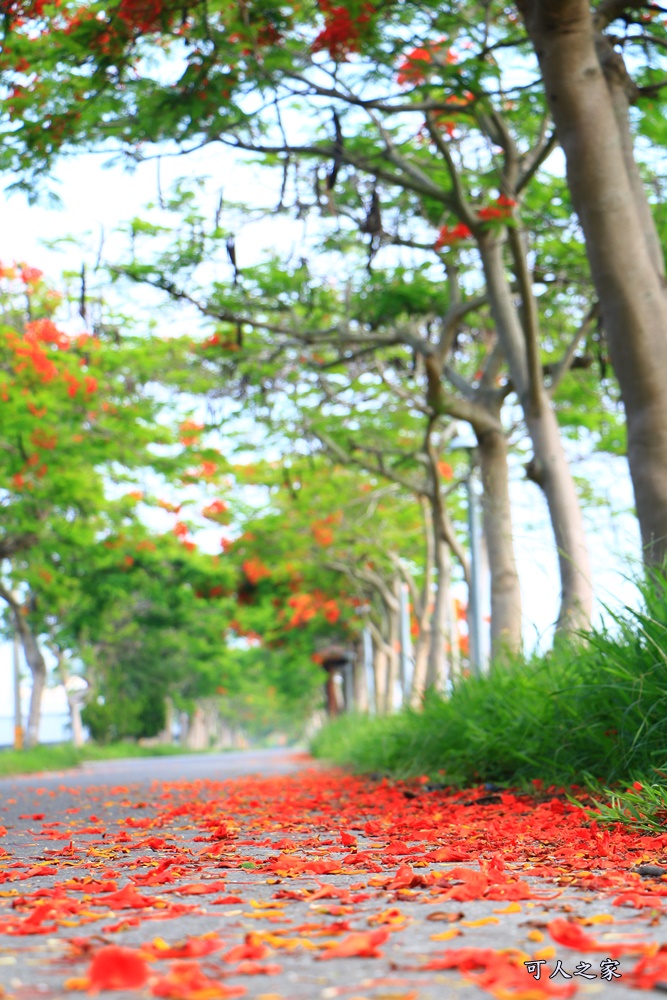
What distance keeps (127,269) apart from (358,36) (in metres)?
3.86

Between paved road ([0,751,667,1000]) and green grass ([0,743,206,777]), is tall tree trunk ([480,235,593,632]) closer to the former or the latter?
paved road ([0,751,667,1000])

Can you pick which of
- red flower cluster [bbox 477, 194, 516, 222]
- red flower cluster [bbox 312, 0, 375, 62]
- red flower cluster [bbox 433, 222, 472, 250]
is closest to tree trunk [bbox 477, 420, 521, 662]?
red flower cluster [bbox 433, 222, 472, 250]

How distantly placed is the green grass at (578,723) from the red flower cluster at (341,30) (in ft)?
16.4

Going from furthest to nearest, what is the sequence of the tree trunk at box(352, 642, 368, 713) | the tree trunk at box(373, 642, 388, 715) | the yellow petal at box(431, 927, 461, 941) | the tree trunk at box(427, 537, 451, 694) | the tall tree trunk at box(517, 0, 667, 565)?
the tree trunk at box(352, 642, 368, 713) → the tree trunk at box(373, 642, 388, 715) → the tree trunk at box(427, 537, 451, 694) → the tall tree trunk at box(517, 0, 667, 565) → the yellow petal at box(431, 927, 461, 941)

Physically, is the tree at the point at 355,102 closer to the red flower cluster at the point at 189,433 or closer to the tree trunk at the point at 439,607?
the tree trunk at the point at 439,607

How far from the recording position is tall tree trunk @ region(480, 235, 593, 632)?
32.7ft

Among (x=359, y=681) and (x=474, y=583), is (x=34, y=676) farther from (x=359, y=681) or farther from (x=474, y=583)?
(x=474, y=583)

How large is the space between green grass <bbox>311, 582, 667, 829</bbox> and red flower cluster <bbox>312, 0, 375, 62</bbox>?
16.4 ft

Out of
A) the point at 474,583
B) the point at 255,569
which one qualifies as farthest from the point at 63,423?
the point at 255,569

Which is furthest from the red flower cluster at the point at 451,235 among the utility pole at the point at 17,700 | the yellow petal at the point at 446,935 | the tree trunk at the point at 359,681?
the tree trunk at the point at 359,681

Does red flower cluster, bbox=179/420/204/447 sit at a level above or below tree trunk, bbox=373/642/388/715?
above

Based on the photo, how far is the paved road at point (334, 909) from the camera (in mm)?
2139

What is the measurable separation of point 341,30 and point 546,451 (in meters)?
4.05

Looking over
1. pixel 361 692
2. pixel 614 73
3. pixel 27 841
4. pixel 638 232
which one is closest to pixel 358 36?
pixel 614 73
